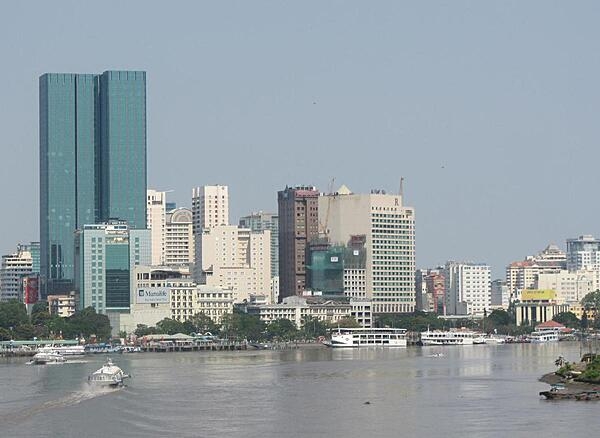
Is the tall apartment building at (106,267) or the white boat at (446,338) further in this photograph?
the tall apartment building at (106,267)

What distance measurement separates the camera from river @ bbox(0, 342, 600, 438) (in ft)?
199

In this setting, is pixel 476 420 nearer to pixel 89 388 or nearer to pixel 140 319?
pixel 89 388

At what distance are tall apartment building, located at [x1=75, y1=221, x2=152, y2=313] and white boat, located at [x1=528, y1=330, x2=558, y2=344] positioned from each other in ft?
154

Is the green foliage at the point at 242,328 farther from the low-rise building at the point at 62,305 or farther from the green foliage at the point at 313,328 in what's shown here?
the low-rise building at the point at 62,305

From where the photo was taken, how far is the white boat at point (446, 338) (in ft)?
567

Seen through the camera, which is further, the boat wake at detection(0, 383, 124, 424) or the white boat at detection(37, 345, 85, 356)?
the white boat at detection(37, 345, 85, 356)

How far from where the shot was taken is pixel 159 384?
8694 cm

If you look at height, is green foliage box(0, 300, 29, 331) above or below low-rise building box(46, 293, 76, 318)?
below

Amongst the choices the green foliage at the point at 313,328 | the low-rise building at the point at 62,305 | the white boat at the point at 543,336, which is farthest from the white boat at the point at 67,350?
the white boat at the point at 543,336

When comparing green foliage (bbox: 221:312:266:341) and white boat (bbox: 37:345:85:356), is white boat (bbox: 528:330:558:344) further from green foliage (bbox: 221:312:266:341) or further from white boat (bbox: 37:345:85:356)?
white boat (bbox: 37:345:85:356)

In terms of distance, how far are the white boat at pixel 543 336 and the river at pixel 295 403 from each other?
78.6 meters

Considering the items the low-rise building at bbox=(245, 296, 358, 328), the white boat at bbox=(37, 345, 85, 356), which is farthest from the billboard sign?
the white boat at bbox=(37, 345, 85, 356)

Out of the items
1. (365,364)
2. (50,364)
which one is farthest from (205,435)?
(50,364)

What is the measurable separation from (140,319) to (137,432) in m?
118
